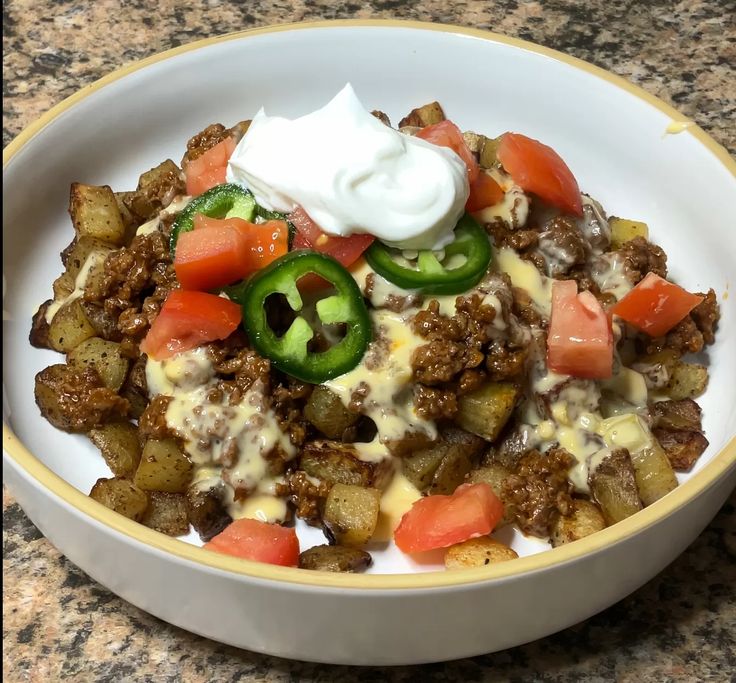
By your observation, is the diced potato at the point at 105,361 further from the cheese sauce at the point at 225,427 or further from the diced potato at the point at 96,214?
the diced potato at the point at 96,214

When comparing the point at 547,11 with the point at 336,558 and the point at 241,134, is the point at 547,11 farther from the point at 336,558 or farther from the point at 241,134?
the point at 336,558

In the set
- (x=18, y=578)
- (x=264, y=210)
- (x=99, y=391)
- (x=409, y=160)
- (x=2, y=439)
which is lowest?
(x=18, y=578)

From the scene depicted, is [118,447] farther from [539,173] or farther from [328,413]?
[539,173]

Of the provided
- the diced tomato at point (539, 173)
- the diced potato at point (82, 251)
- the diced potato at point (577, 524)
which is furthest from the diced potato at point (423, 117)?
the diced potato at point (577, 524)

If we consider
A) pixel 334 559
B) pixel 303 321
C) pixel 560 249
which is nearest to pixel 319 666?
pixel 334 559

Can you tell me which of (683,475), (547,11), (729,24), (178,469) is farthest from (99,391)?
(729,24)

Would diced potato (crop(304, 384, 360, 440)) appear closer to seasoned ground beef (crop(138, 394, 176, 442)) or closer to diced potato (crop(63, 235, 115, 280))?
seasoned ground beef (crop(138, 394, 176, 442))

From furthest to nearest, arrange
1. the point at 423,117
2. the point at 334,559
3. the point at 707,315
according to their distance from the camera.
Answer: the point at 423,117
the point at 707,315
the point at 334,559
